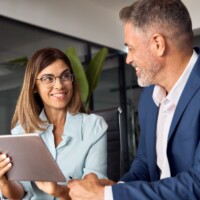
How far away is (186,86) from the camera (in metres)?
1.11

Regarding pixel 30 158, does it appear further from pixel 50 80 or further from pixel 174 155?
pixel 50 80

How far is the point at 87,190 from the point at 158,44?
0.51 meters

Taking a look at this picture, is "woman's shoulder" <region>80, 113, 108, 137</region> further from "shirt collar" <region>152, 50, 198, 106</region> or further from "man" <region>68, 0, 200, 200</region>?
"shirt collar" <region>152, 50, 198, 106</region>

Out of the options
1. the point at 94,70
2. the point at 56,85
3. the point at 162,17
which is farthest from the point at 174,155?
the point at 94,70

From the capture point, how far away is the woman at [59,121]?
5.06 ft

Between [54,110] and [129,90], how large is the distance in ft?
11.8

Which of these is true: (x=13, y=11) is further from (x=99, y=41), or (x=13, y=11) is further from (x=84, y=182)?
(x=84, y=182)

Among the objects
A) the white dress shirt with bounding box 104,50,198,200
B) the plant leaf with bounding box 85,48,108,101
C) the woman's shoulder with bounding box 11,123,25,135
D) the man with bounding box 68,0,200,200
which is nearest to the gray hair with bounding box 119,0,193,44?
the man with bounding box 68,0,200,200

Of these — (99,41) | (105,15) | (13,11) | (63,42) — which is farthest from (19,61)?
(105,15)

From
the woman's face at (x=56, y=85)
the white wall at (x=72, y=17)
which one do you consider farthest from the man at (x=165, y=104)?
the white wall at (x=72, y=17)

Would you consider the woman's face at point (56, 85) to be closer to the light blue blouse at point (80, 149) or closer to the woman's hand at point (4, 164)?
the light blue blouse at point (80, 149)

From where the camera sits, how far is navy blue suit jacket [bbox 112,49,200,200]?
3.01 feet

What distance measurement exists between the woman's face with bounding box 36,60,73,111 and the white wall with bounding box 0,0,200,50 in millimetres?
2152

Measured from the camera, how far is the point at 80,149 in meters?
1.57
